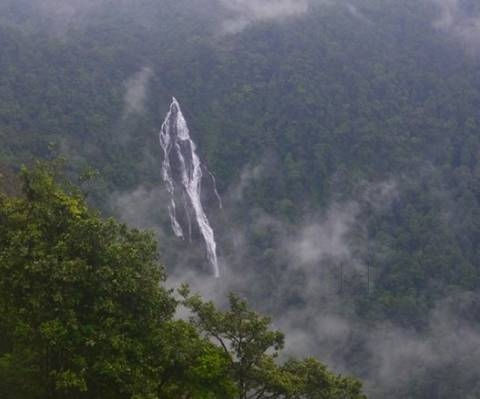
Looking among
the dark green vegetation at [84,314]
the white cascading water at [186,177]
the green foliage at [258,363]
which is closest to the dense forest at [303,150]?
the white cascading water at [186,177]

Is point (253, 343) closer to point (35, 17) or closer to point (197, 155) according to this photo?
point (197, 155)

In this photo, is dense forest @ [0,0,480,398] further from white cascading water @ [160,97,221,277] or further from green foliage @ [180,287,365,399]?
green foliage @ [180,287,365,399]

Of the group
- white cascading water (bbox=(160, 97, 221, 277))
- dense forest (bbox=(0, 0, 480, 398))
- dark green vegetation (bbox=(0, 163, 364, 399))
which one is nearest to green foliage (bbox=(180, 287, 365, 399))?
dark green vegetation (bbox=(0, 163, 364, 399))

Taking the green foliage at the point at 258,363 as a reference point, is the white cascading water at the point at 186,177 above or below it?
above

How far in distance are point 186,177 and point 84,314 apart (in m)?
38.8

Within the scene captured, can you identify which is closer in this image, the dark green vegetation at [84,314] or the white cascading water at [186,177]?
the dark green vegetation at [84,314]

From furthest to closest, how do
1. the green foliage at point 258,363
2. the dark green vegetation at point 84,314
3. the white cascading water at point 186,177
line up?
the white cascading water at point 186,177 < the green foliage at point 258,363 < the dark green vegetation at point 84,314

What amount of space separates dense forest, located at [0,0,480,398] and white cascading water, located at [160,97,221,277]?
995 mm

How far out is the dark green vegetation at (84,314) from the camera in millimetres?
12000

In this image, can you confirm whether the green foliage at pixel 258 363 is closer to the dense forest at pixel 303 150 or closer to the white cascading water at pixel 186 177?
the dense forest at pixel 303 150

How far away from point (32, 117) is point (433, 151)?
35834 mm

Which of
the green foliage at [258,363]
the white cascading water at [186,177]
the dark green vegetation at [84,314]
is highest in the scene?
the white cascading water at [186,177]

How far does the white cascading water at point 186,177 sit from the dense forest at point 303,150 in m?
1.00

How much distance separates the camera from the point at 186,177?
168 ft
